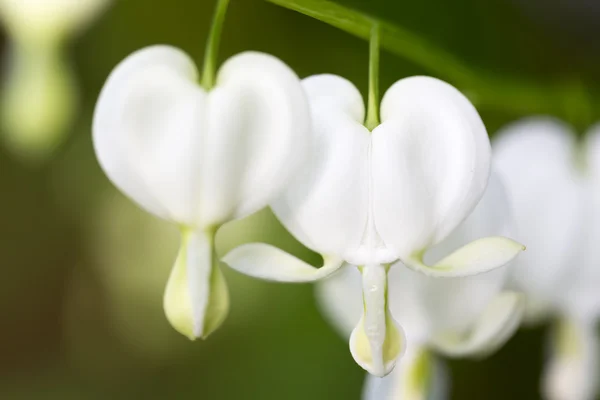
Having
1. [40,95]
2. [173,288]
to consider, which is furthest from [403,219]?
[40,95]

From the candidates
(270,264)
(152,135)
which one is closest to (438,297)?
(270,264)

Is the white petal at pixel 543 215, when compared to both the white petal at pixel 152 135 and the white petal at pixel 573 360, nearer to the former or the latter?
the white petal at pixel 573 360

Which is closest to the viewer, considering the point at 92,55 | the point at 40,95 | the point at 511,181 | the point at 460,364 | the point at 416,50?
the point at 416,50

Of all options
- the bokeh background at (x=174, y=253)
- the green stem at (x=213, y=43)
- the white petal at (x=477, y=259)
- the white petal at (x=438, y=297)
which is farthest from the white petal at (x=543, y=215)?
the bokeh background at (x=174, y=253)

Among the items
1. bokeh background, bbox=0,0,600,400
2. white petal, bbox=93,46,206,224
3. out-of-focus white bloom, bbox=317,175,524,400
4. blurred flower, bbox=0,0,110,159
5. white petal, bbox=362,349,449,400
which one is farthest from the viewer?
bokeh background, bbox=0,0,600,400

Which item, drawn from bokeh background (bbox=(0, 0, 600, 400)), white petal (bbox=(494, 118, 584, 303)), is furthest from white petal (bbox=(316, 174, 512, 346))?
bokeh background (bbox=(0, 0, 600, 400))

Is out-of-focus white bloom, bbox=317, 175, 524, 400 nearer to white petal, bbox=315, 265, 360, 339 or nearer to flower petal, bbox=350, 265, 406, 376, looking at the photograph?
white petal, bbox=315, 265, 360, 339

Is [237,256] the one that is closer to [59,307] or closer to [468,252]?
[468,252]

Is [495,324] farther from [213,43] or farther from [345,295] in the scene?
[213,43]
